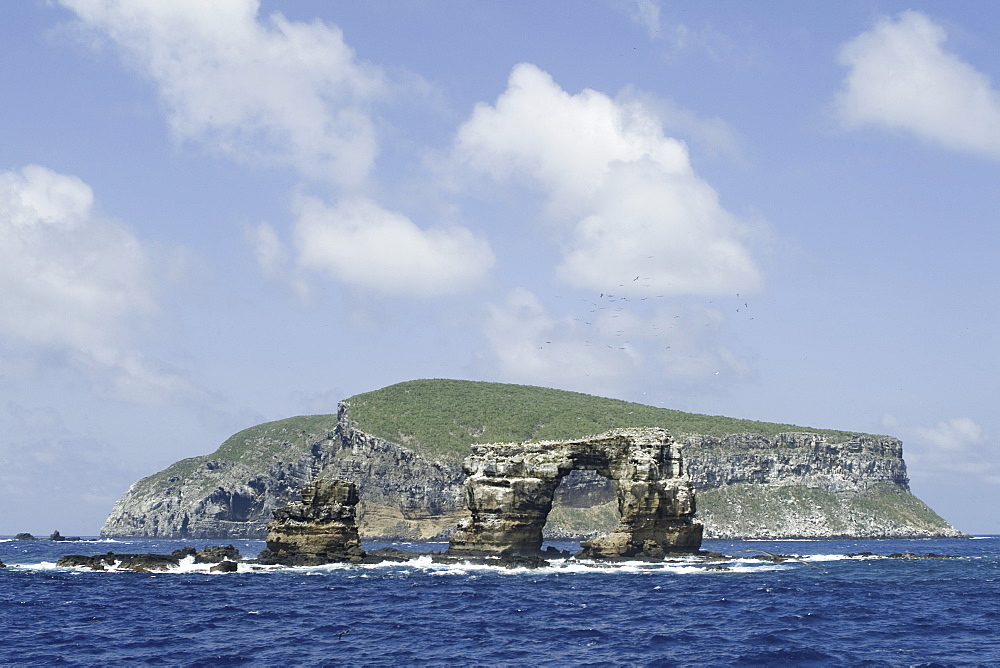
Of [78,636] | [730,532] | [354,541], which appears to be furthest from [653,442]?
[730,532]

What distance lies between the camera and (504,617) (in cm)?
4431

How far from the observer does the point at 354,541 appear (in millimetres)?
74500

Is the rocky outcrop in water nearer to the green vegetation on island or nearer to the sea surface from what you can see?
the sea surface

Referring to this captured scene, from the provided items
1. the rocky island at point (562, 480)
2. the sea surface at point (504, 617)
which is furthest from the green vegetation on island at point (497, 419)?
the sea surface at point (504, 617)

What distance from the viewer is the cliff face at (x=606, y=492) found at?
155 meters

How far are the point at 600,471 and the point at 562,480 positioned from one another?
264 ft

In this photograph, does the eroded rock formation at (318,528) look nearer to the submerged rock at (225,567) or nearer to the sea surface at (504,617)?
the submerged rock at (225,567)

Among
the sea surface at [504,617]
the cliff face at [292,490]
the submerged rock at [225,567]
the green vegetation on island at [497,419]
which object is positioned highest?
the green vegetation on island at [497,419]

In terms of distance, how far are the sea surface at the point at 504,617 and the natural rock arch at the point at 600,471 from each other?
569cm

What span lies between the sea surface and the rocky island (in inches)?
3427

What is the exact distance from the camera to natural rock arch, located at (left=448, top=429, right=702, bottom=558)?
7362cm

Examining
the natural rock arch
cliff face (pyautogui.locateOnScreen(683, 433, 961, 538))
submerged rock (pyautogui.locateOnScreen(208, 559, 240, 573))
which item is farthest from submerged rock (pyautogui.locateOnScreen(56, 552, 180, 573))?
cliff face (pyautogui.locateOnScreen(683, 433, 961, 538))

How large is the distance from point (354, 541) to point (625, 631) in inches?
1516

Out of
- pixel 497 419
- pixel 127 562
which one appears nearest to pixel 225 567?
pixel 127 562
